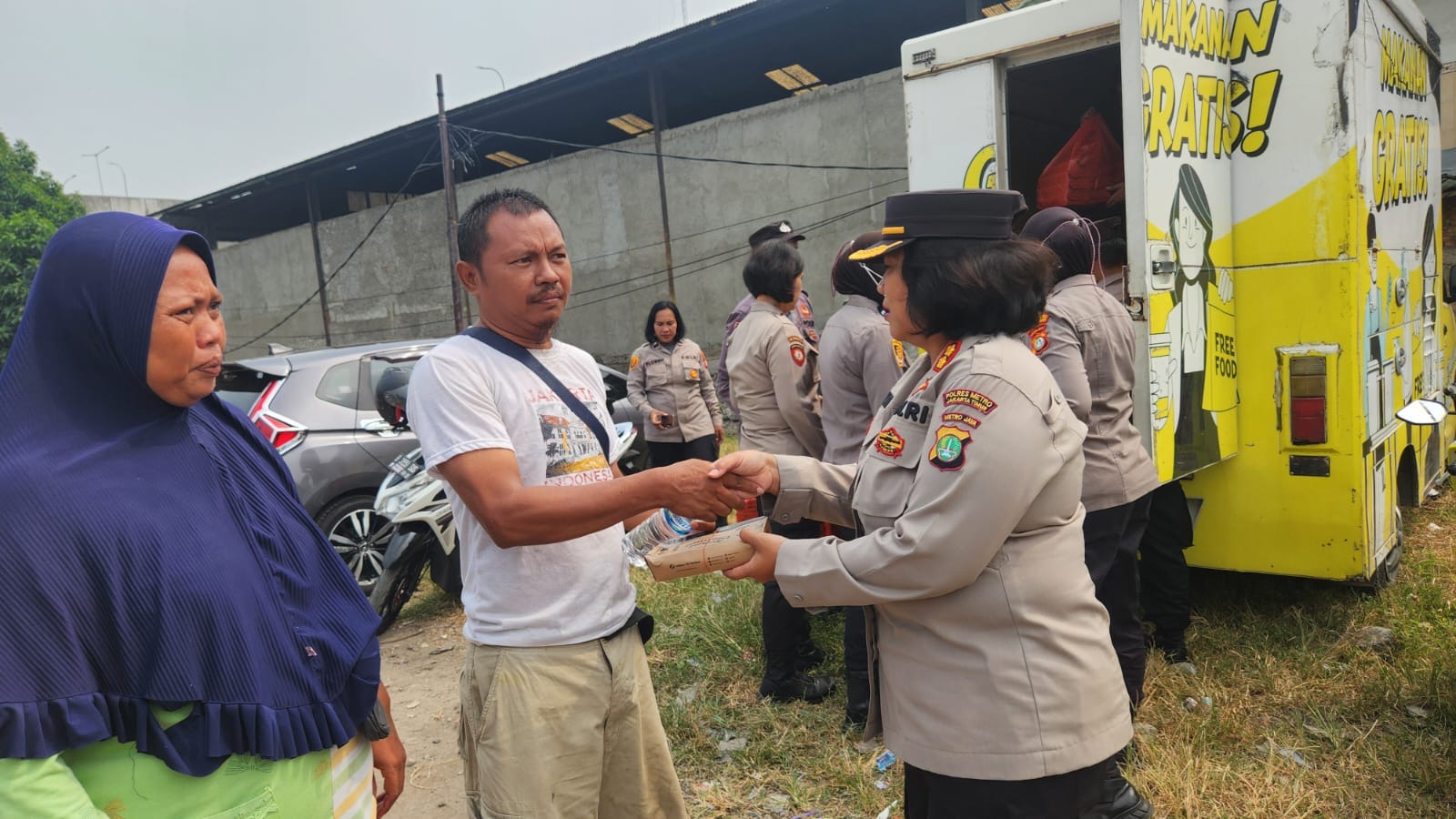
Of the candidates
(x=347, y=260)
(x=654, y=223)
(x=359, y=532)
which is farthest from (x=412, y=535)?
(x=347, y=260)

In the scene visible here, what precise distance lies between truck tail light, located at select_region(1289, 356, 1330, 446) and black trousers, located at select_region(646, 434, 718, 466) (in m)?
3.83

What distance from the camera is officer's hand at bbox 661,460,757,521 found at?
1.92 meters

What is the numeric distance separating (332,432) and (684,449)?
94.2 inches

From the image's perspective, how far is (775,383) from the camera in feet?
13.4

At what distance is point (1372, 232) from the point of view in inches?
140

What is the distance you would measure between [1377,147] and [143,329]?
4.41 metres

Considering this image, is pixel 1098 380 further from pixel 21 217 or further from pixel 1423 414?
pixel 21 217

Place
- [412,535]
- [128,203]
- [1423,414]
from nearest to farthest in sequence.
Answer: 1. [1423,414]
2. [412,535]
3. [128,203]

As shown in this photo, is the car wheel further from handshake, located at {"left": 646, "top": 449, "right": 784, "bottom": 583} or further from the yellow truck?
handshake, located at {"left": 646, "top": 449, "right": 784, "bottom": 583}

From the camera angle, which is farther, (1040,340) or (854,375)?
(854,375)

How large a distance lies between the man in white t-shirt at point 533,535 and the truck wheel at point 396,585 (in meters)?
3.37

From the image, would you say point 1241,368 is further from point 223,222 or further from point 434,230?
point 223,222

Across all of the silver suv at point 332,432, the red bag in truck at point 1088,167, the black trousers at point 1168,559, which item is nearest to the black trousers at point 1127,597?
the black trousers at point 1168,559

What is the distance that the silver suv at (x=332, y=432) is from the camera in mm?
5633
